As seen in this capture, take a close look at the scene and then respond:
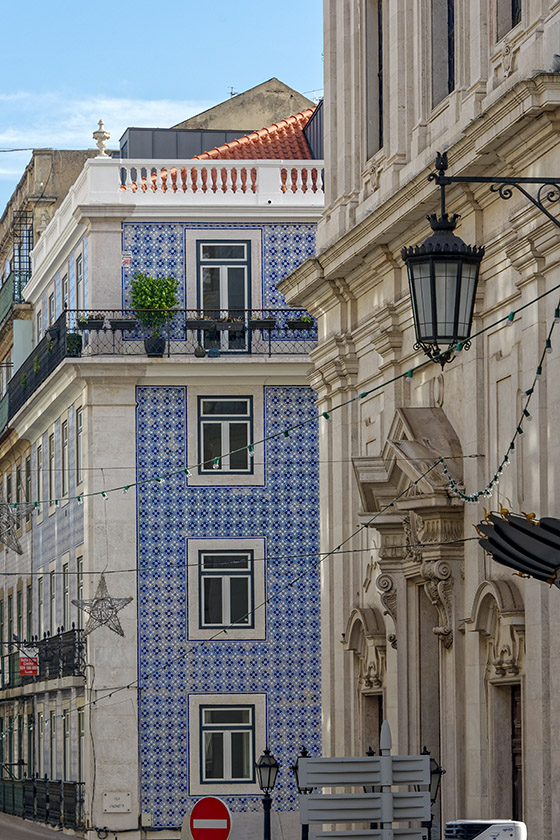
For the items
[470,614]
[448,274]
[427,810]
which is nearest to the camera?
[427,810]

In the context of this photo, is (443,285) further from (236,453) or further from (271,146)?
(271,146)

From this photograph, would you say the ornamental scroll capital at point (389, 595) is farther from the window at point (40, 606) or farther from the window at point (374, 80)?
the window at point (40, 606)

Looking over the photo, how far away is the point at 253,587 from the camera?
1326 inches

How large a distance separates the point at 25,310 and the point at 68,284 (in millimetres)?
5637

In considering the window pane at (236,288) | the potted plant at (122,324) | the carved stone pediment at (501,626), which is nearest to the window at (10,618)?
the potted plant at (122,324)

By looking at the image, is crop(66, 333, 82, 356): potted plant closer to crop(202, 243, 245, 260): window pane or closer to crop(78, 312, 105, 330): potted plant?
crop(78, 312, 105, 330): potted plant

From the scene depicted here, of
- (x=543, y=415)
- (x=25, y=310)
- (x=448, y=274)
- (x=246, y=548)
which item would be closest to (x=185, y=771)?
(x=246, y=548)

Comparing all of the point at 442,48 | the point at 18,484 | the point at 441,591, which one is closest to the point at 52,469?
the point at 18,484

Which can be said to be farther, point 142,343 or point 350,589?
point 142,343

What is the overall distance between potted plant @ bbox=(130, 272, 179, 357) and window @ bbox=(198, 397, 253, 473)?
138 cm

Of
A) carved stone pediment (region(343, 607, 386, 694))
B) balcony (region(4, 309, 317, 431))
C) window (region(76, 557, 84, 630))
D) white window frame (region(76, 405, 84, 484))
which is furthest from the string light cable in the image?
window (region(76, 557, 84, 630))

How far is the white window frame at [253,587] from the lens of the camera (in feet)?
109

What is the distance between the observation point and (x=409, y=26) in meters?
20.8

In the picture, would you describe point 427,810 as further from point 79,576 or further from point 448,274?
point 79,576
